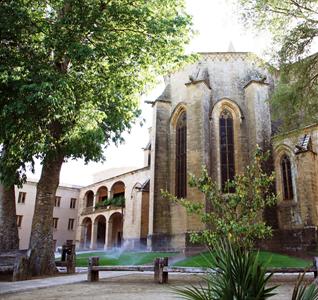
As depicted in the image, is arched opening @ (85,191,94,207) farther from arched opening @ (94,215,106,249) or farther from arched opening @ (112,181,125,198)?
arched opening @ (112,181,125,198)

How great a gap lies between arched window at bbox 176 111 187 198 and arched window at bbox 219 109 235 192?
2409 mm

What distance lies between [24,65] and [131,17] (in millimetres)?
3438

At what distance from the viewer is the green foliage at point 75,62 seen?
8.50 m

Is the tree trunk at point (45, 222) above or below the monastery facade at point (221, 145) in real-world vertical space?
below

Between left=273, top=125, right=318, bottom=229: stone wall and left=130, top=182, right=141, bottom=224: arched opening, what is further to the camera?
left=130, top=182, right=141, bottom=224: arched opening

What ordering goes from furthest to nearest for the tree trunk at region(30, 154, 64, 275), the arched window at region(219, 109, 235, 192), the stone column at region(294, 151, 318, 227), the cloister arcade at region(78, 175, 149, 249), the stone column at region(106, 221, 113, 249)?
the stone column at region(106, 221, 113, 249) → the cloister arcade at region(78, 175, 149, 249) → the arched window at region(219, 109, 235, 192) → the stone column at region(294, 151, 318, 227) → the tree trunk at region(30, 154, 64, 275)

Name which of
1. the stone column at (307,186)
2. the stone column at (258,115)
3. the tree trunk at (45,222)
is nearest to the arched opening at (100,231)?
the stone column at (258,115)

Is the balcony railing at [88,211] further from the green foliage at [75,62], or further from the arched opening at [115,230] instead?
the green foliage at [75,62]

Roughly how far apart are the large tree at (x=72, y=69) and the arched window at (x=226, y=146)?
1012 centimetres

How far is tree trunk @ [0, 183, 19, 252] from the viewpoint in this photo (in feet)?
41.0

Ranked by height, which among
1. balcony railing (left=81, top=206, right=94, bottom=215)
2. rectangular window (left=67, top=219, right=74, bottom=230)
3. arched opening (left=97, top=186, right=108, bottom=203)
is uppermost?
arched opening (left=97, top=186, right=108, bottom=203)

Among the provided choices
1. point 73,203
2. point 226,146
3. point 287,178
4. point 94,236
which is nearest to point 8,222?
point 226,146

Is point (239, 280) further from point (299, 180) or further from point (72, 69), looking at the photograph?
point (299, 180)

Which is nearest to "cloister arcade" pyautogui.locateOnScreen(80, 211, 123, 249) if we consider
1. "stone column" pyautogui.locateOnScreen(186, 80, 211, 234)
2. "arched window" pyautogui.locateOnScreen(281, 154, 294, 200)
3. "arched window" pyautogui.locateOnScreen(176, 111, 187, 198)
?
"arched window" pyautogui.locateOnScreen(176, 111, 187, 198)
